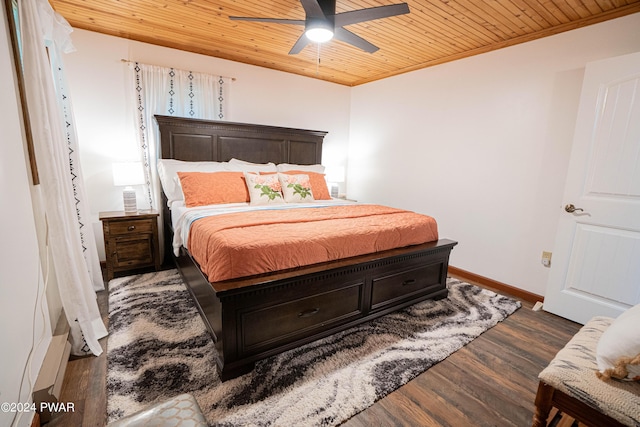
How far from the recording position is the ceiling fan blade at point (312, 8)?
1.79 m

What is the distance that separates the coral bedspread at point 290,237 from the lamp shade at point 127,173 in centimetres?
115

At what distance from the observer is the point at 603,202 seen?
7.47 feet

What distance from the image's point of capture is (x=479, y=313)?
254cm

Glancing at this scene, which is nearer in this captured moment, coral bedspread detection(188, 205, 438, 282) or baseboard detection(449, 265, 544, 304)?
coral bedspread detection(188, 205, 438, 282)

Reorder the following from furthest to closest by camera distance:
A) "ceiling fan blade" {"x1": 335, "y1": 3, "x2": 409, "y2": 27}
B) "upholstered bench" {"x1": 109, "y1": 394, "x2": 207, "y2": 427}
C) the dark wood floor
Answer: "ceiling fan blade" {"x1": 335, "y1": 3, "x2": 409, "y2": 27} < the dark wood floor < "upholstered bench" {"x1": 109, "y1": 394, "x2": 207, "y2": 427}

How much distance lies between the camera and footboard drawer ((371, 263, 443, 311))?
228cm

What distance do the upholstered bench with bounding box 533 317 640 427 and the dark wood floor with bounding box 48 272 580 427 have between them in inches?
14.7

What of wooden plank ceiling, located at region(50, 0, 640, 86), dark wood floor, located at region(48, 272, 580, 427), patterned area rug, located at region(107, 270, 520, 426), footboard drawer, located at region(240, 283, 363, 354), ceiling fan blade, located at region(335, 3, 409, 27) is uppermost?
wooden plank ceiling, located at region(50, 0, 640, 86)

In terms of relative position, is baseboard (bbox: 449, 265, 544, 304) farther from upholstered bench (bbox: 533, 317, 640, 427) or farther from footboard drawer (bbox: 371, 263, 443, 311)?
upholstered bench (bbox: 533, 317, 640, 427)

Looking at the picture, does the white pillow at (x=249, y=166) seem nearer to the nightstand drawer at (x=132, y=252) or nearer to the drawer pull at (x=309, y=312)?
the nightstand drawer at (x=132, y=252)

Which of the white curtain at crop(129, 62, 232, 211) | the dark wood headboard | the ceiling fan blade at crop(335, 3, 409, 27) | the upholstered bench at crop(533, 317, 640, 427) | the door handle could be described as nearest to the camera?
the upholstered bench at crop(533, 317, 640, 427)

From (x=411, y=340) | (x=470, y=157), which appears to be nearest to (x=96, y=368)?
(x=411, y=340)

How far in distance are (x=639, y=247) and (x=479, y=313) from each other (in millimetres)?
1198

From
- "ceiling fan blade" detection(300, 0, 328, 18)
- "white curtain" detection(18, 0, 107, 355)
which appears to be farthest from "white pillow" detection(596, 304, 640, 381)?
"white curtain" detection(18, 0, 107, 355)
